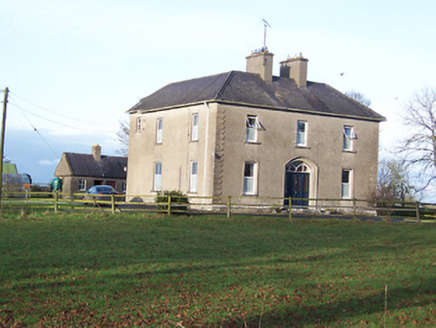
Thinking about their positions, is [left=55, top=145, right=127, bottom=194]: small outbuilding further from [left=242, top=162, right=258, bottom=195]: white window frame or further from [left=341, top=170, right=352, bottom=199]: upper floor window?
[left=242, top=162, right=258, bottom=195]: white window frame

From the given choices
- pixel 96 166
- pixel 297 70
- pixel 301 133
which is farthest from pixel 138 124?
pixel 96 166

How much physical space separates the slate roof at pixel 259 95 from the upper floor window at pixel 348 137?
97 centimetres

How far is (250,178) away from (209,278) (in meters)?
24.2

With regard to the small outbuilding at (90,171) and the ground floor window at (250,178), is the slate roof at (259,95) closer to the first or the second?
the ground floor window at (250,178)

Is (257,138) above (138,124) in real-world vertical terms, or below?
below

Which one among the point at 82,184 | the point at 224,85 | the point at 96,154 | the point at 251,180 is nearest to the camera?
the point at 251,180

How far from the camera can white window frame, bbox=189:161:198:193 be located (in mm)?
38406

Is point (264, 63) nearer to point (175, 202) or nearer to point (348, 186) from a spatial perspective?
point (348, 186)

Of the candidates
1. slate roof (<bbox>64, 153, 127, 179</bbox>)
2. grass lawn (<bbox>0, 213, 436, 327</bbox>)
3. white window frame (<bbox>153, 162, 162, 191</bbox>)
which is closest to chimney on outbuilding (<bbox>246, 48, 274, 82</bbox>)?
white window frame (<bbox>153, 162, 162, 191</bbox>)

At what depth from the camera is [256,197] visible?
3756 cm

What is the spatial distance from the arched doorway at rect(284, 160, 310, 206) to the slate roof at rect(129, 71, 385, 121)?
11.7 feet

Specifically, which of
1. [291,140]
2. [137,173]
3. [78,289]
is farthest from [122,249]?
[137,173]

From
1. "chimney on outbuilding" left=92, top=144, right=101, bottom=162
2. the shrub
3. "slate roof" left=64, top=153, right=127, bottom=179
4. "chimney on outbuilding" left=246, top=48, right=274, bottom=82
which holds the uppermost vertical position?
"chimney on outbuilding" left=246, top=48, right=274, bottom=82

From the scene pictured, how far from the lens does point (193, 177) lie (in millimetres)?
38656
